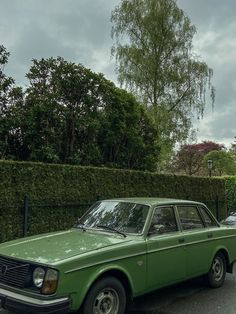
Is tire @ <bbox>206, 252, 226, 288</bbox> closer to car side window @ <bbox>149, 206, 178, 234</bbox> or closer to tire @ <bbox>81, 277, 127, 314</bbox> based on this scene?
car side window @ <bbox>149, 206, 178, 234</bbox>

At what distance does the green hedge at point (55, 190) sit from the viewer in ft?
28.4

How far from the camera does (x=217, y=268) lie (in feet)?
22.9

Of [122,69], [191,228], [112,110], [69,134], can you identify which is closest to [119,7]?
[122,69]

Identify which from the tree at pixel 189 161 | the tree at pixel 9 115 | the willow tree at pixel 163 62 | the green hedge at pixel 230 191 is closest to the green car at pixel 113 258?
the tree at pixel 9 115

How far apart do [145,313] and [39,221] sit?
444 cm

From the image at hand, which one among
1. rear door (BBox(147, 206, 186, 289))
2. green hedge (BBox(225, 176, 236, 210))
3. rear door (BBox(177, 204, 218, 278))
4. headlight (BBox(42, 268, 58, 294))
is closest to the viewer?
headlight (BBox(42, 268, 58, 294))

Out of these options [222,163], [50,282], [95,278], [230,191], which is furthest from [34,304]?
[222,163]

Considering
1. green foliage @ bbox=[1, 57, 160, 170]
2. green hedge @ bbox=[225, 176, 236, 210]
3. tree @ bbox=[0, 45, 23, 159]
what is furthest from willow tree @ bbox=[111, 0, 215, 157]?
tree @ bbox=[0, 45, 23, 159]

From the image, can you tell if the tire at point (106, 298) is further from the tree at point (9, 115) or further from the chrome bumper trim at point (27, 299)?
the tree at point (9, 115)

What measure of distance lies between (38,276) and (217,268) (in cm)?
372

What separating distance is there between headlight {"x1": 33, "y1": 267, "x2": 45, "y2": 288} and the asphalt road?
1200 millimetres

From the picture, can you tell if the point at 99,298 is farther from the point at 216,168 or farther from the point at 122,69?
the point at 216,168

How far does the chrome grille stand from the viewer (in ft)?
14.7

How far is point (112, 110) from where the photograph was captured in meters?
13.8
